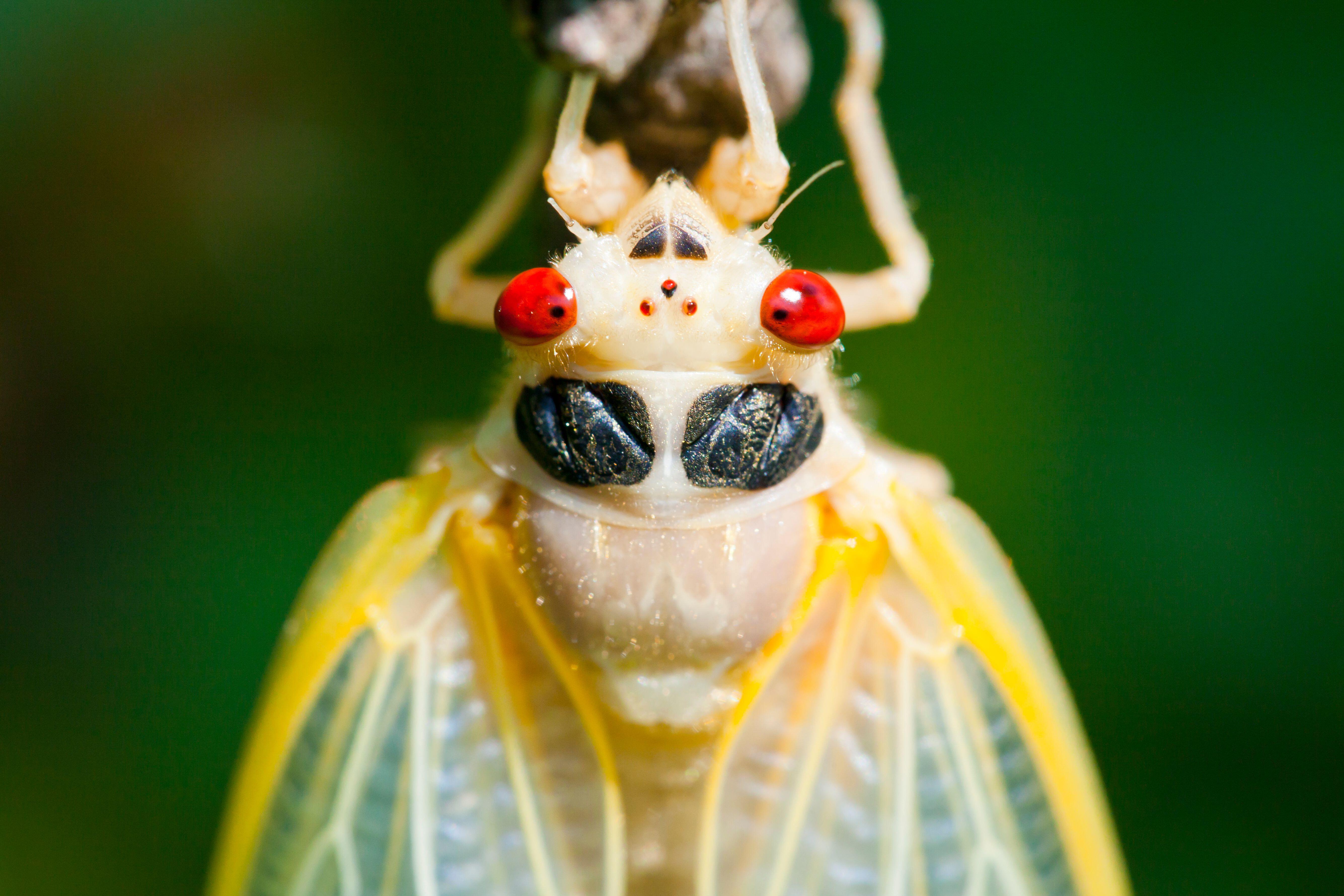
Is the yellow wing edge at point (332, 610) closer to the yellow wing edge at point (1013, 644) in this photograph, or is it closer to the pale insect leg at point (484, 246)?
the pale insect leg at point (484, 246)

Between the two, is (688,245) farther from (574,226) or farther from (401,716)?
(401,716)

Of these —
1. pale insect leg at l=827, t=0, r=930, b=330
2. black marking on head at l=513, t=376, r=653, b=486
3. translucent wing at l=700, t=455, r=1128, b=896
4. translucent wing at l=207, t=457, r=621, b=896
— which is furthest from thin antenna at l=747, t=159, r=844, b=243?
translucent wing at l=207, t=457, r=621, b=896

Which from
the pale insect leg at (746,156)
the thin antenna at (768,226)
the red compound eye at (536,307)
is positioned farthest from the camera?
the thin antenna at (768,226)

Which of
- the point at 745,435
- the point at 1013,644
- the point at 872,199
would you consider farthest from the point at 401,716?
the point at 872,199

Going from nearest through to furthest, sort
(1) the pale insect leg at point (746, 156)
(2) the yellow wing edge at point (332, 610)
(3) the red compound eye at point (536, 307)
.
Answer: (1) the pale insect leg at point (746, 156) → (3) the red compound eye at point (536, 307) → (2) the yellow wing edge at point (332, 610)

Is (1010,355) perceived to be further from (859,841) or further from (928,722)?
(859,841)

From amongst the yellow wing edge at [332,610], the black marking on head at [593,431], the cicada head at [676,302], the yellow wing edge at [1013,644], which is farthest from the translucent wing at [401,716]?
the yellow wing edge at [1013,644]
